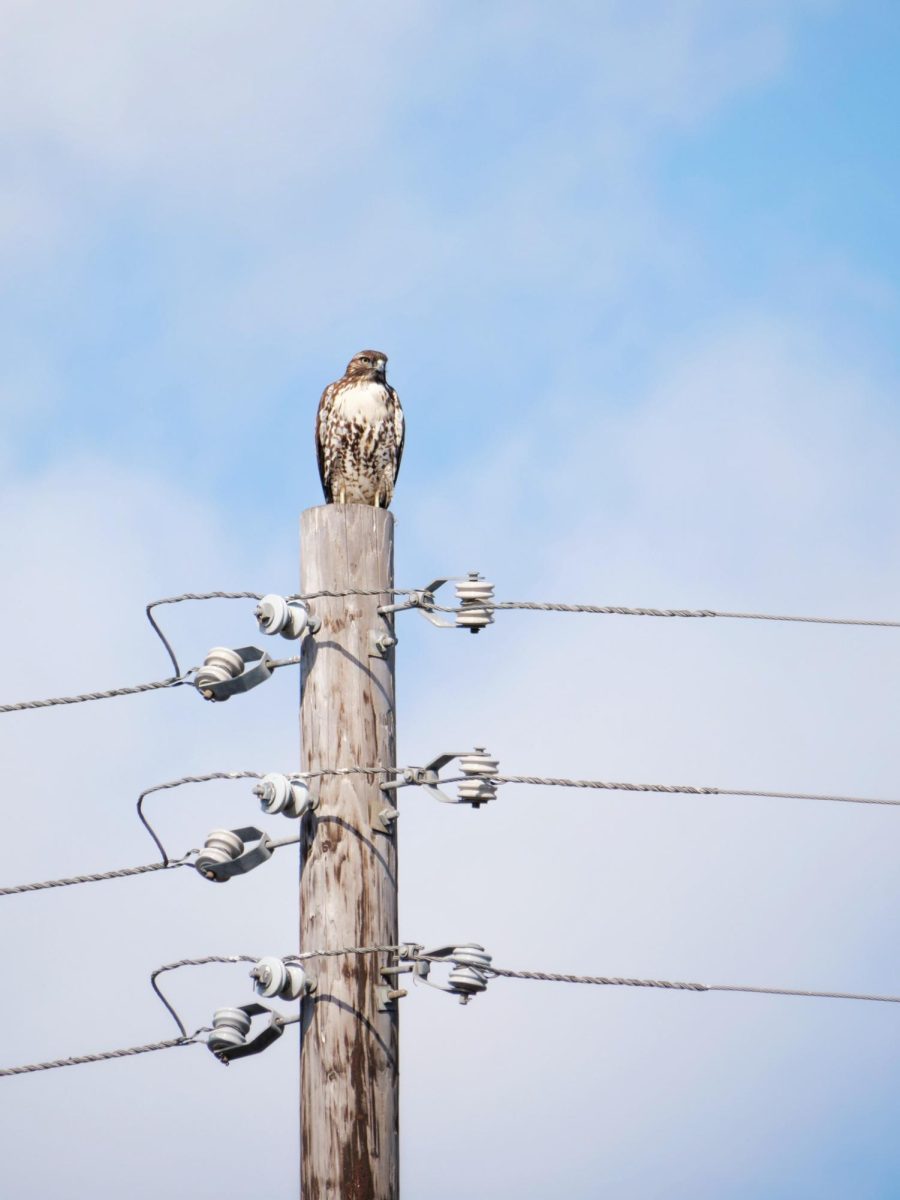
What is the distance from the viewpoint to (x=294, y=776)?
6496 mm

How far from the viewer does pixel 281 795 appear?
251 inches

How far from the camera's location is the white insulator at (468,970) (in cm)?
647

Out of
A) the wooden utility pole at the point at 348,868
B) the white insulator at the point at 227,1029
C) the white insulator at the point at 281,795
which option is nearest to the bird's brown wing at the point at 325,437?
the wooden utility pole at the point at 348,868

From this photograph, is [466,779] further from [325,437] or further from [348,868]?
[325,437]

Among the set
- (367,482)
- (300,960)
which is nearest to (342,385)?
(367,482)

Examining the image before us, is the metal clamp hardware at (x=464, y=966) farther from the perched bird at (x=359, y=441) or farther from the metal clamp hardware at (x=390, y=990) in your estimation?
the perched bird at (x=359, y=441)

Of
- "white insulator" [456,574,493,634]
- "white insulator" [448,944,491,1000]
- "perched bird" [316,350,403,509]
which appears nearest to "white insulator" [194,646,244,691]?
"white insulator" [456,574,493,634]

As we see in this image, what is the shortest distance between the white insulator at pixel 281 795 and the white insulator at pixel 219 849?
0.17 metres

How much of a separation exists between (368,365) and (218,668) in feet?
15.8

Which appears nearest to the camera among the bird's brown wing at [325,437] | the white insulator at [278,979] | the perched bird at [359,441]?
the white insulator at [278,979]

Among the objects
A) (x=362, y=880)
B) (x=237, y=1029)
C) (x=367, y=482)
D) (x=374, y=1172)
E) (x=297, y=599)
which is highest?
(x=367, y=482)

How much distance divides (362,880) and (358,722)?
53 centimetres

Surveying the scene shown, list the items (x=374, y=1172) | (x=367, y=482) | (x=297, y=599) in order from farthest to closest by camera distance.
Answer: (x=367, y=482) → (x=297, y=599) → (x=374, y=1172)

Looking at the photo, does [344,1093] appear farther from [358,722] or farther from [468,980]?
[358,722]
